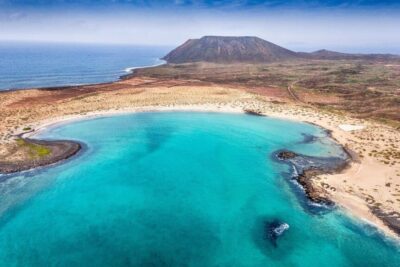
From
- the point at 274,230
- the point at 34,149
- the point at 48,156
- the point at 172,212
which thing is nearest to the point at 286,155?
the point at 274,230

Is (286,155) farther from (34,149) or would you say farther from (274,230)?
(34,149)

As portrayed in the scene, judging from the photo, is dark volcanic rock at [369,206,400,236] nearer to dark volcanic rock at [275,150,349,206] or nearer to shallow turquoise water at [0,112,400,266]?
shallow turquoise water at [0,112,400,266]

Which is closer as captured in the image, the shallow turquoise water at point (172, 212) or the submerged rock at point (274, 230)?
the shallow turquoise water at point (172, 212)

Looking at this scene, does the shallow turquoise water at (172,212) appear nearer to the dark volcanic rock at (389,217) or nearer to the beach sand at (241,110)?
the dark volcanic rock at (389,217)

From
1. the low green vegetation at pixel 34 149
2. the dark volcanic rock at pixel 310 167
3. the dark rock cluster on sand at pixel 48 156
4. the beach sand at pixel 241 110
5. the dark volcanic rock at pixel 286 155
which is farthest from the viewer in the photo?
the dark volcanic rock at pixel 286 155

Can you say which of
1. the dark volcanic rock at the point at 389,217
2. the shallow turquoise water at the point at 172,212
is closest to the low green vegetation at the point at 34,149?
the shallow turquoise water at the point at 172,212

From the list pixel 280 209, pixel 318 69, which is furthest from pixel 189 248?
pixel 318 69
